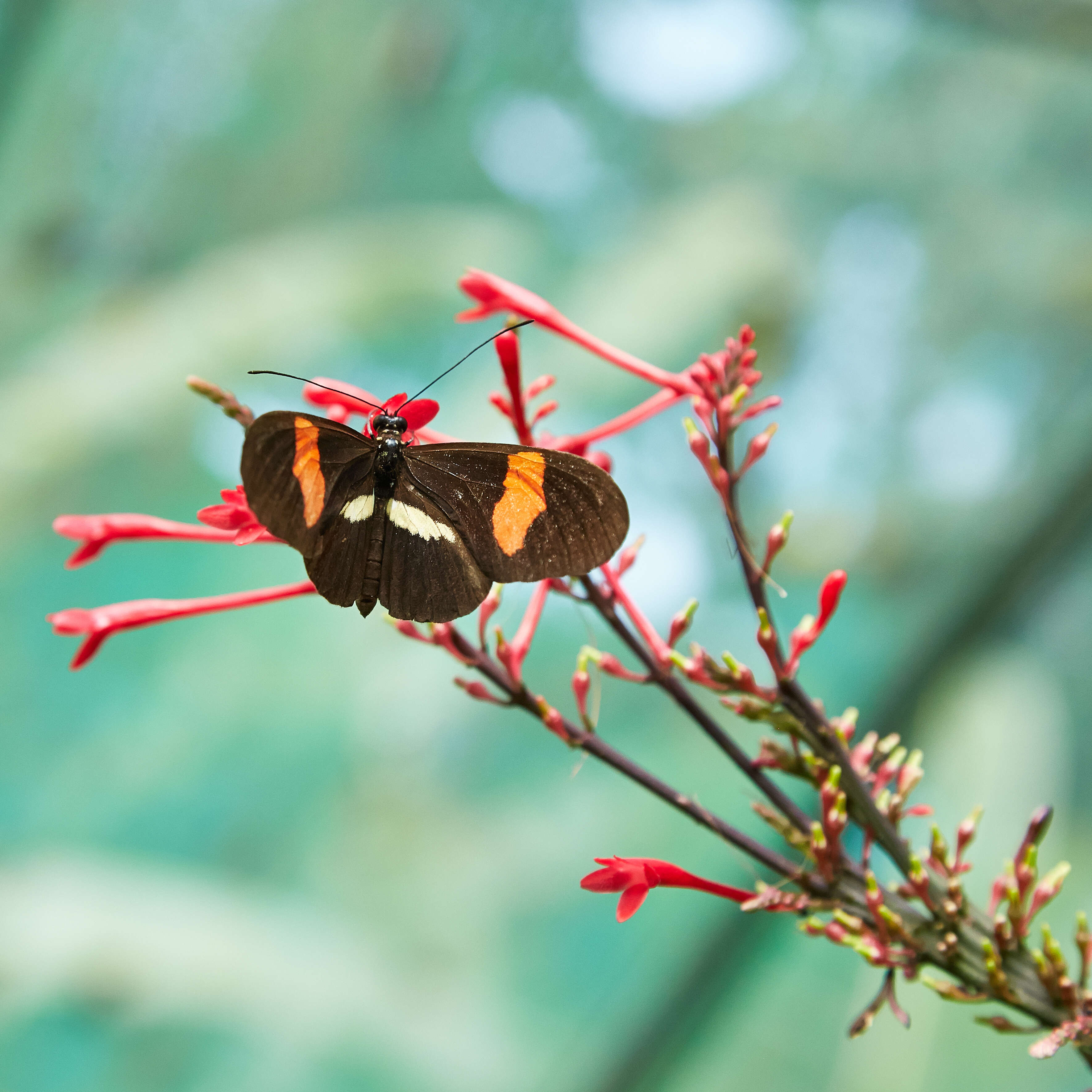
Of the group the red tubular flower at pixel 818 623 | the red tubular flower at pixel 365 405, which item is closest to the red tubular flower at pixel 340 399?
the red tubular flower at pixel 365 405

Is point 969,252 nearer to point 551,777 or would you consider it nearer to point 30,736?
point 551,777

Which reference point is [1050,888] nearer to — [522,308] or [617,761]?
[617,761]

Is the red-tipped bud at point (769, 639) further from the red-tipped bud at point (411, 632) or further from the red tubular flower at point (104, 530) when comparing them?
the red tubular flower at point (104, 530)

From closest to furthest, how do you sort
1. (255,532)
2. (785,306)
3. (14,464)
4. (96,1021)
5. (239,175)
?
1. (255,532)
2. (96,1021)
3. (14,464)
4. (239,175)
5. (785,306)

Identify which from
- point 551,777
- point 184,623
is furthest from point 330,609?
point 551,777

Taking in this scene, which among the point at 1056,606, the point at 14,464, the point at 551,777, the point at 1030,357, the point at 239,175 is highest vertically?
the point at 239,175

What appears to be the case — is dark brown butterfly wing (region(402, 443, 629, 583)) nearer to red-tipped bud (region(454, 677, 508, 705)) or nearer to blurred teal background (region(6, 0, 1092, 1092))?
red-tipped bud (region(454, 677, 508, 705))
